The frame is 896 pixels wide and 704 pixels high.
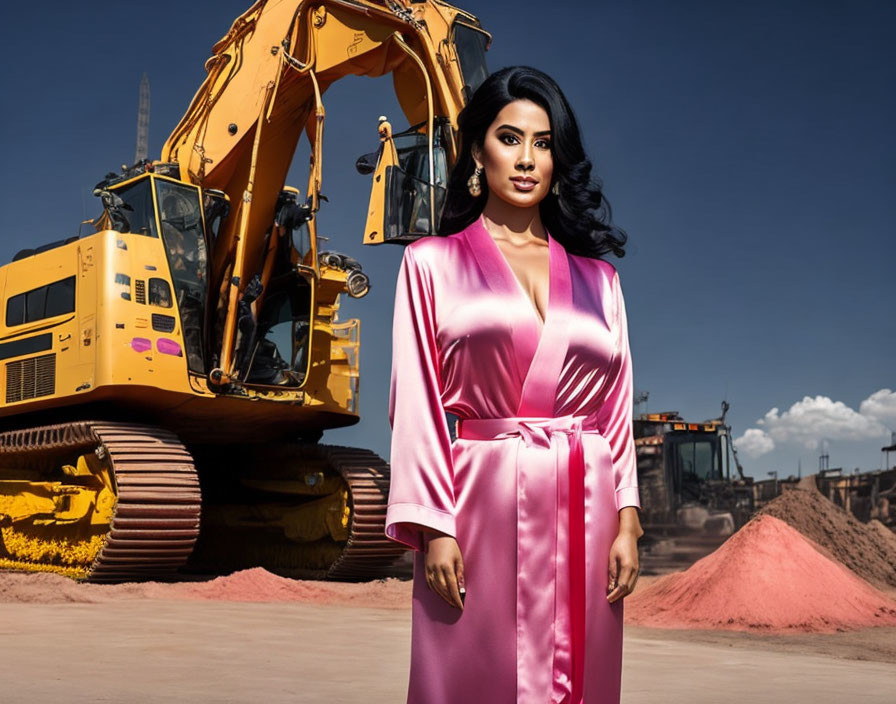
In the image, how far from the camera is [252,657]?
527cm

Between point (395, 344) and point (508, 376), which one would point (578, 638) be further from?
point (395, 344)

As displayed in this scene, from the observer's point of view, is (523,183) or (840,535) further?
(840,535)

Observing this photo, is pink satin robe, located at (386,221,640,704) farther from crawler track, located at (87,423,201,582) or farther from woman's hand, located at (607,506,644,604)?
crawler track, located at (87,423,201,582)

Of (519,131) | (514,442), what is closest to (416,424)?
(514,442)

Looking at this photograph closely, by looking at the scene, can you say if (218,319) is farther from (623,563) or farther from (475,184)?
(623,563)

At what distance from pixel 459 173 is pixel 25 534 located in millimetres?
9688

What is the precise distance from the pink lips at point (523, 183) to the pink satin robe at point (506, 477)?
6.3 inches

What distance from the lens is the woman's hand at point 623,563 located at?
85.0 inches

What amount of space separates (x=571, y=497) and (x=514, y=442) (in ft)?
0.52

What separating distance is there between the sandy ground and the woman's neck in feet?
Answer: 7.33

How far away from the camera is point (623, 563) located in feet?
7.11

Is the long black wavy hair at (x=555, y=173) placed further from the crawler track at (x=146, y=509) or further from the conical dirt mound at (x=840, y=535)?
the conical dirt mound at (x=840, y=535)

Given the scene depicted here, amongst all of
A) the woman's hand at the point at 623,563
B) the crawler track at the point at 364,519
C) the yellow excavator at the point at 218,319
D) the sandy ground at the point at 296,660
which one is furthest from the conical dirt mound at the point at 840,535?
the woman's hand at the point at 623,563

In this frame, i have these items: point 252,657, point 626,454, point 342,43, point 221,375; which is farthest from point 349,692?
point 342,43
